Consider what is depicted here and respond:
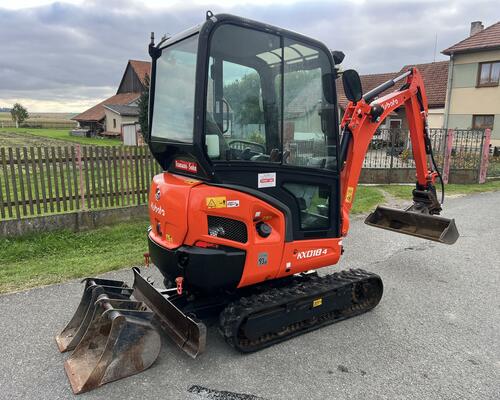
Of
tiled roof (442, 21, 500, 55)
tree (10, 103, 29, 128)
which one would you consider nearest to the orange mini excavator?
tiled roof (442, 21, 500, 55)

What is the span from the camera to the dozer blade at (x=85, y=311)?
342 centimetres

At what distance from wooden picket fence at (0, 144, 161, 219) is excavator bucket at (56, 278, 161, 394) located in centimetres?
421

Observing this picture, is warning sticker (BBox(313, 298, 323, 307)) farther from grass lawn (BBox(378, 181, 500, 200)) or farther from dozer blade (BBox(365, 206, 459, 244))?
grass lawn (BBox(378, 181, 500, 200))

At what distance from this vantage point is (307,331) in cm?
372

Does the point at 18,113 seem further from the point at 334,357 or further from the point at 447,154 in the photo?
the point at 334,357

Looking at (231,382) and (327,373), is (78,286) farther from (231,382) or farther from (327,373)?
(327,373)

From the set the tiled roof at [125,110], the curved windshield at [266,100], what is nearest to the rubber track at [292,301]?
the curved windshield at [266,100]

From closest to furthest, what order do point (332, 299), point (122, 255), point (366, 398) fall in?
1. point (366, 398)
2. point (332, 299)
3. point (122, 255)

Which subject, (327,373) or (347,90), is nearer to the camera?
(327,373)

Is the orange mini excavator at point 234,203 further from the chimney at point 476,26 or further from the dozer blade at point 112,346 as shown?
the chimney at point 476,26

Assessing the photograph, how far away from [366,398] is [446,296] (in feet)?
7.42

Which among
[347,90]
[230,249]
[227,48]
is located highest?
[227,48]

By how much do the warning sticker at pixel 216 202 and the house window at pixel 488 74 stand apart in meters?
23.0

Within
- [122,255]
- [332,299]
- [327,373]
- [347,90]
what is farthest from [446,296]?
[122,255]
